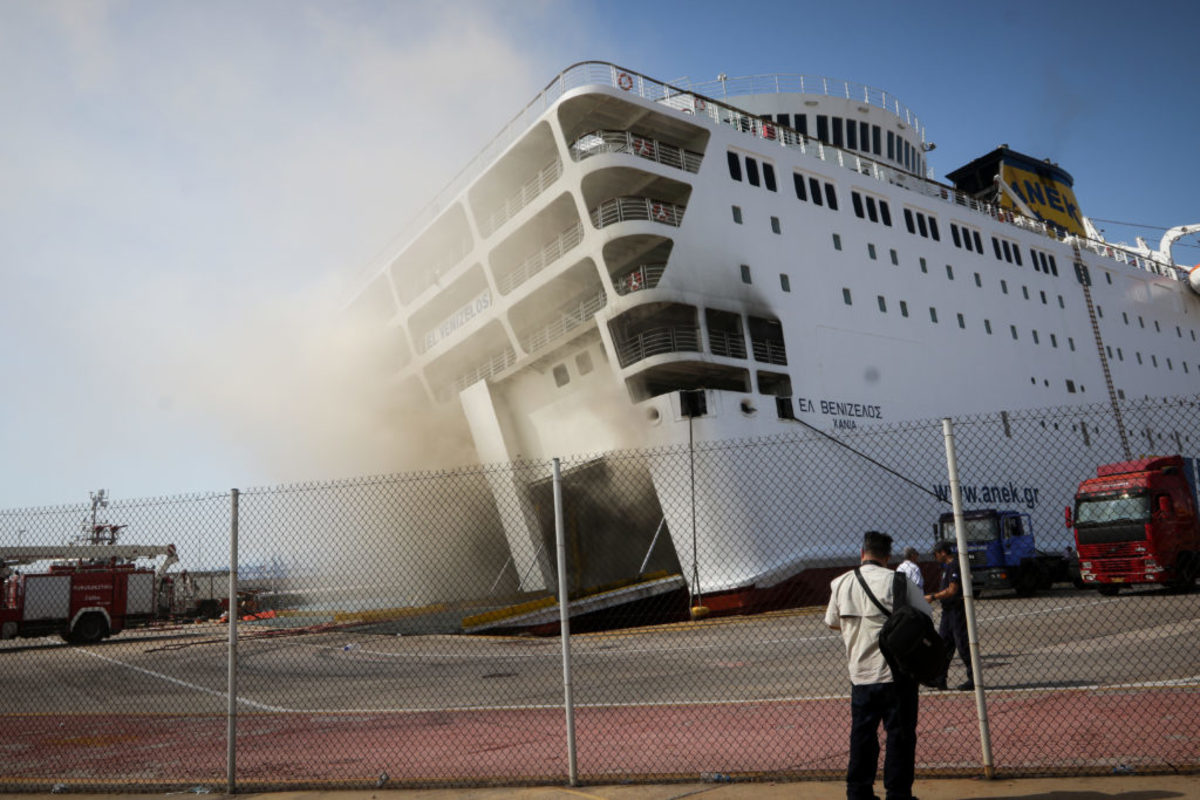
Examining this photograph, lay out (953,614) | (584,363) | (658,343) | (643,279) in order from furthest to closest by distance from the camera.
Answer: (584,363) < (658,343) < (643,279) < (953,614)

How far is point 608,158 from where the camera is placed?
63.3 ft

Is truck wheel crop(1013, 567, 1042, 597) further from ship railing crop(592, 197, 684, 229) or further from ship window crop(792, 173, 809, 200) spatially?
ship railing crop(592, 197, 684, 229)

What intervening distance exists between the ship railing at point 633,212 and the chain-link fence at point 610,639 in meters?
5.80

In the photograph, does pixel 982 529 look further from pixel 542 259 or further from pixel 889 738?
pixel 889 738

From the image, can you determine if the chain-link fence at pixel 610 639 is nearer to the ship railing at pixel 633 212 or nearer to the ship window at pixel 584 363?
the ship window at pixel 584 363

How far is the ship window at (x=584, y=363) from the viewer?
20.9 meters

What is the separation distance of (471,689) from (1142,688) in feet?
24.8

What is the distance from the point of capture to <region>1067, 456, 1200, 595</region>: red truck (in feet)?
57.1

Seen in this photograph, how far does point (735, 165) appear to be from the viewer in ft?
71.5

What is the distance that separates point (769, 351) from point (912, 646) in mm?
17324

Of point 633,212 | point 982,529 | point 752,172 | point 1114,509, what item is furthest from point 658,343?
point 1114,509

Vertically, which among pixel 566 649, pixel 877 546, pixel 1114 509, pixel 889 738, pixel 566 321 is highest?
pixel 566 321

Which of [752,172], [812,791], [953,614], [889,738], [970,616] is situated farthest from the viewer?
[752,172]

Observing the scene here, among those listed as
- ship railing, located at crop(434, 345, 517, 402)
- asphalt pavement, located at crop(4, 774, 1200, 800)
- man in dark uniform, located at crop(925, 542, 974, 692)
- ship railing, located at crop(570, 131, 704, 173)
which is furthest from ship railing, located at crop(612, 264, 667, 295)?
asphalt pavement, located at crop(4, 774, 1200, 800)
